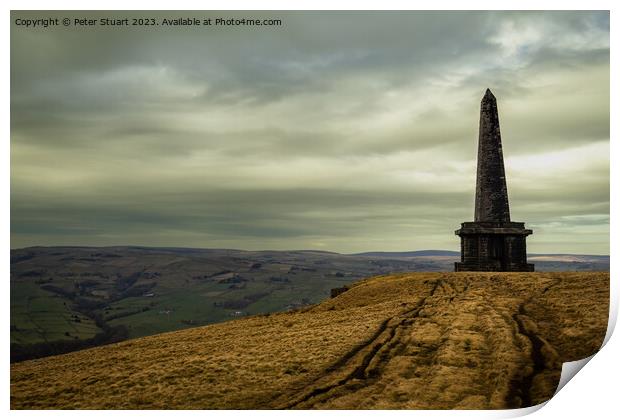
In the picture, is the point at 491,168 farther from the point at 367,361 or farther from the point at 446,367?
the point at 367,361

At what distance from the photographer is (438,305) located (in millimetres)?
14086

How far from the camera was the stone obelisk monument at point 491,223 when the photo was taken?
20984 millimetres

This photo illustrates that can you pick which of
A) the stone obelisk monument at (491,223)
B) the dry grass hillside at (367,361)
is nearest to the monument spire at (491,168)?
the stone obelisk monument at (491,223)

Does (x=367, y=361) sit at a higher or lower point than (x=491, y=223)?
lower

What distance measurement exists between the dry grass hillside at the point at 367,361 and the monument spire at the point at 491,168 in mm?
6681

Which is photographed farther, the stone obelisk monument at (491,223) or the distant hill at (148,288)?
the distant hill at (148,288)

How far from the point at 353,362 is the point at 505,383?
10.6ft

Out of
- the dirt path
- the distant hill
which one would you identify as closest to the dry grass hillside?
the dirt path

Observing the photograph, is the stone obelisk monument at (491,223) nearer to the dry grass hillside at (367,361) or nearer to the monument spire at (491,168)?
the monument spire at (491,168)

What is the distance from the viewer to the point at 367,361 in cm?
1061

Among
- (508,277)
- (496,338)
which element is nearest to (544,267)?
(508,277)

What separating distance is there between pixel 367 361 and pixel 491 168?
14.3 metres

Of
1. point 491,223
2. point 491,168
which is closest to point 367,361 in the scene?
point 491,223

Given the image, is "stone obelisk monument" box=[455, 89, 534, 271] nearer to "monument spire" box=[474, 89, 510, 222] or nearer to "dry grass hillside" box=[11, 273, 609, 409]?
"monument spire" box=[474, 89, 510, 222]
